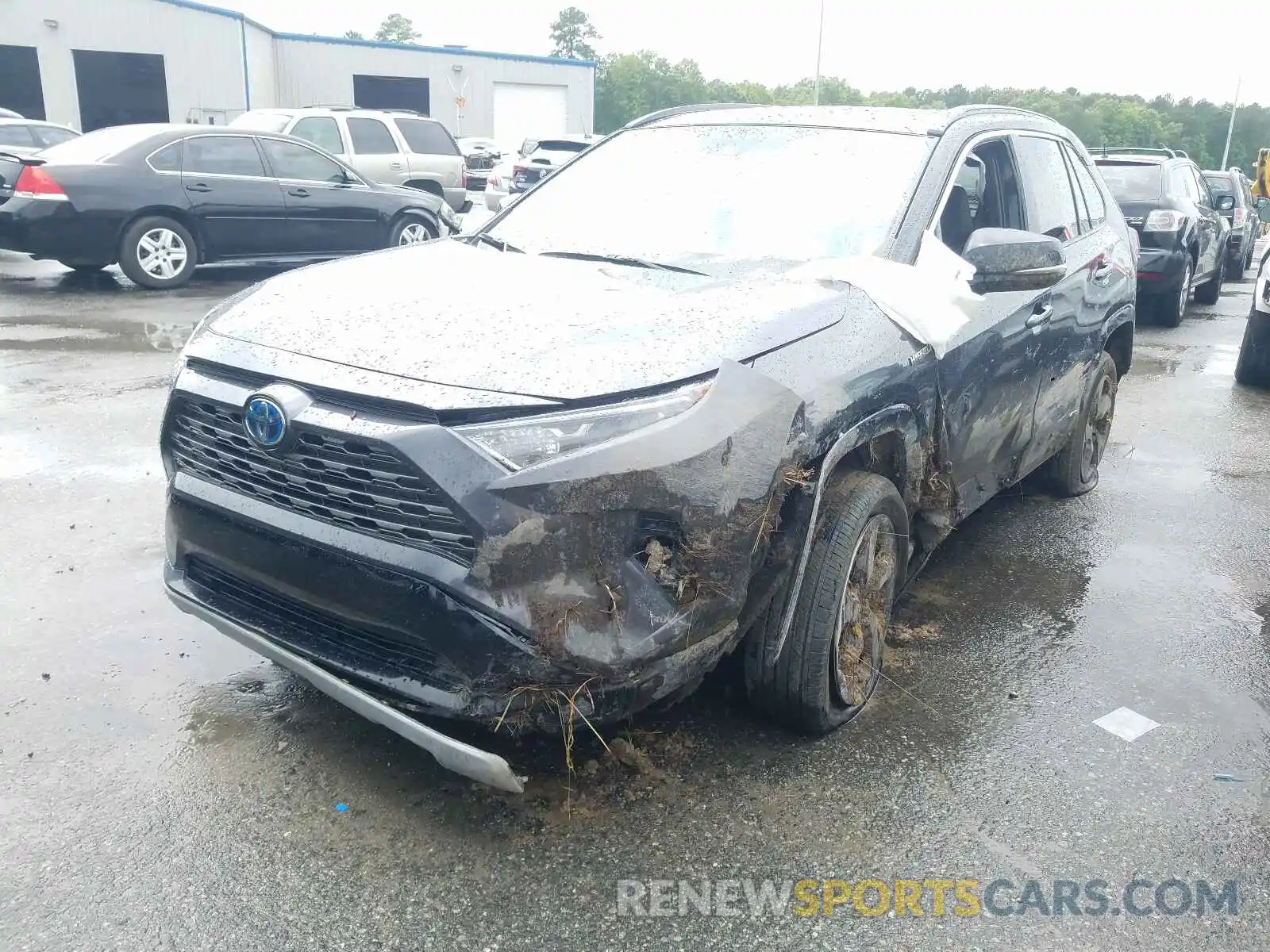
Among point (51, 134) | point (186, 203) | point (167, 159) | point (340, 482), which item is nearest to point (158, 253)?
point (186, 203)

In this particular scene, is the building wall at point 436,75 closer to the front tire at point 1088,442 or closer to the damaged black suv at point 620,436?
the front tire at point 1088,442

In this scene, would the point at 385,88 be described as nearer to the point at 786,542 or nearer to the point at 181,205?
the point at 181,205

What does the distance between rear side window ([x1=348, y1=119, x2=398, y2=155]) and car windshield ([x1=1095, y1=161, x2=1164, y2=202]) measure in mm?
9500

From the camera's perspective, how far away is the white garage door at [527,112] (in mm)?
40094

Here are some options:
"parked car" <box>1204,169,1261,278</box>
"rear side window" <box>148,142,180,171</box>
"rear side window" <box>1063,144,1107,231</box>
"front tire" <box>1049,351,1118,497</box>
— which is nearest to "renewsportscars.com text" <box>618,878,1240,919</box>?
"front tire" <box>1049,351,1118,497</box>

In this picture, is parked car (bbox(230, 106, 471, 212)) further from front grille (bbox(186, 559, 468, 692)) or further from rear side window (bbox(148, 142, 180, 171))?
front grille (bbox(186, 559, 468, 692))

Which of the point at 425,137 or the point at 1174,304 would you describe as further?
the point at 425,137

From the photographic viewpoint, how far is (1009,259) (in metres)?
3.46

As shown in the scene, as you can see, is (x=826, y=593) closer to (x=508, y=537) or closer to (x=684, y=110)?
(x=508, y=537)

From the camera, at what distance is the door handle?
13.4 ft

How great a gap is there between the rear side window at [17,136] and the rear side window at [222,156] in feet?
21.1

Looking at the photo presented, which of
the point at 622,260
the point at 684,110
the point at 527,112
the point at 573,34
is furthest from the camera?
the point at 573,34

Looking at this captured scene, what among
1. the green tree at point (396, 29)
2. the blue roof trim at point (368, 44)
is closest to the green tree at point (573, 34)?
the green tree at point (396, 29)

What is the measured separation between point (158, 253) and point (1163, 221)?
9978 mm
